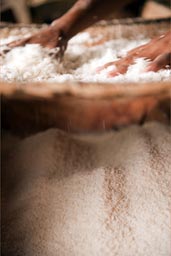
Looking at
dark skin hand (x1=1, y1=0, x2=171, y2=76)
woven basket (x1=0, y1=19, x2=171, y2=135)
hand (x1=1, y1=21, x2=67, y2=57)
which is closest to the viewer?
dark skin hand (x1=1, y1=0, x2=171, y2=76)

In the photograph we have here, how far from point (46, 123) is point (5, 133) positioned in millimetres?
126

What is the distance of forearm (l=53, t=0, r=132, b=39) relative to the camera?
44.6 inches

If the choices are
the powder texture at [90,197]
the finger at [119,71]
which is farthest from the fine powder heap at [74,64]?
the powder texture at [90,197]

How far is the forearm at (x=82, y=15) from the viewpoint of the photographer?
113cm

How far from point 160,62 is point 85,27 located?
1.53 feet

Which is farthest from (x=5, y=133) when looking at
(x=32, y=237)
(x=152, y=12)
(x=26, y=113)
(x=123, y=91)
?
(x=152, y=12)

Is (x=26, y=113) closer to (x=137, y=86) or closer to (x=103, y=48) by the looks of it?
(x=103, y=48)

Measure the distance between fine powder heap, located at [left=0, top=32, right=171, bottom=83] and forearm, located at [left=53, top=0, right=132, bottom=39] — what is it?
0.11 ft

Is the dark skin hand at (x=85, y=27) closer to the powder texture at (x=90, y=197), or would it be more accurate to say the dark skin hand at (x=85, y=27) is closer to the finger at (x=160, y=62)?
the finger at (x=160, y=62)

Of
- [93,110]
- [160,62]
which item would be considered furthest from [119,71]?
[93,110]

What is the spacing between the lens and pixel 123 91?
0.65 metres

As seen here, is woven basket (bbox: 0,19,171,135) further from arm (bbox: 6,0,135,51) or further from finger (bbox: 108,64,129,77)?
finger (bbox: 108,64,129,77)

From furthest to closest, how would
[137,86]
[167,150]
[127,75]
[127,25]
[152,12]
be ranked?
[152,12], [127,25], [167,150], [127,75], [137,86]

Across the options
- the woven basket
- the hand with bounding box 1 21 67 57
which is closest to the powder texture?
the woven basket
